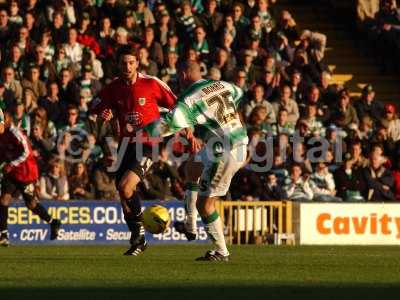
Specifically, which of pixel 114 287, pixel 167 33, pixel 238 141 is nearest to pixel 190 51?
pixel 167 33

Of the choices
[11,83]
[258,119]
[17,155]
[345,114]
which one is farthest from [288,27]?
[17,155]

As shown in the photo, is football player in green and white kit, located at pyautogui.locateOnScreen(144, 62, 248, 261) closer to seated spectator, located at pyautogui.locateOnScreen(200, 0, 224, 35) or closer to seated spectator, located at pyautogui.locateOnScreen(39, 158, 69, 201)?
seated spectator, located at pyautogui.locateOnScreen(39, 158, 69, 201)

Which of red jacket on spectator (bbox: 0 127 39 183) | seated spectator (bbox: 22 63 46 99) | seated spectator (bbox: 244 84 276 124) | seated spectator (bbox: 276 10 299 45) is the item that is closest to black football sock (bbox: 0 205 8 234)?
red jacket on spectator (bbox: 0 127 39 183)

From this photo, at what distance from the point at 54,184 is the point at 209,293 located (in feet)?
41.7

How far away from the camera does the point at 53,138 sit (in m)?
23.7

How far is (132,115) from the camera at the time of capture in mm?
16375

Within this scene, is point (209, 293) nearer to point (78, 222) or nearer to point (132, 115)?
point (132, 115)

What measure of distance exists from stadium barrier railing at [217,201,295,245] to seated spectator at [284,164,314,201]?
0.60 meters

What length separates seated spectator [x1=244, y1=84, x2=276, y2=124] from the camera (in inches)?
1005

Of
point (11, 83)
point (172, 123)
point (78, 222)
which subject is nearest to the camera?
point (172, 123)

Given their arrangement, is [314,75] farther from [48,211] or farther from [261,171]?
[48,211]

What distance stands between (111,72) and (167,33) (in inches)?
64.9

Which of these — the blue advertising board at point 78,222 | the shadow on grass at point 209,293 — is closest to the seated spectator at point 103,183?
the blue advertising board at point 78,222

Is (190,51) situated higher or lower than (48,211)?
higher
